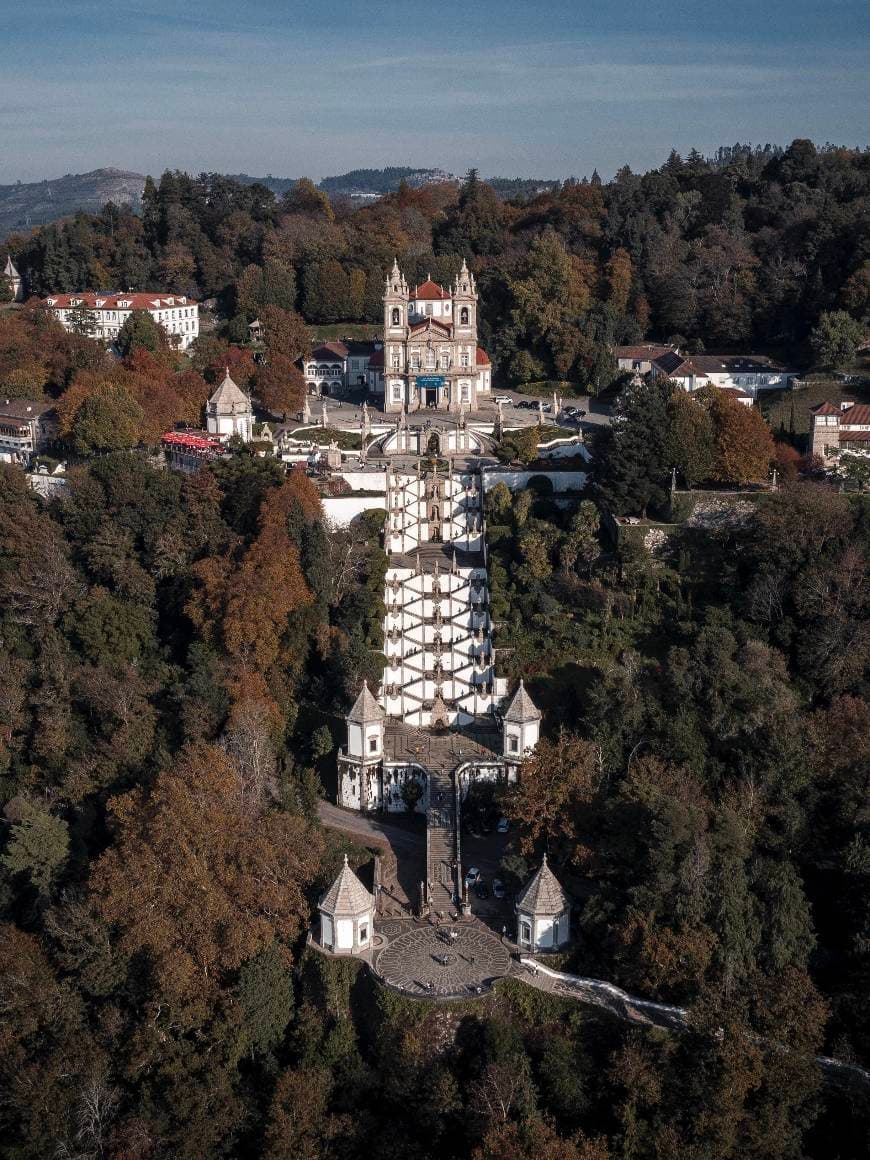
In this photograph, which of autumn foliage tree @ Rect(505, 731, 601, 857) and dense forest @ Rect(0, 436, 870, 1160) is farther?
autumn foliage tree @ Rect(505, 731, 601, 857)

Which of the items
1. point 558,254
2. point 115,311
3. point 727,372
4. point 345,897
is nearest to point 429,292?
point 558,254

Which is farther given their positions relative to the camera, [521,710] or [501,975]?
[521,710]

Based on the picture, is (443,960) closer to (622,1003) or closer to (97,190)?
(622,1003)

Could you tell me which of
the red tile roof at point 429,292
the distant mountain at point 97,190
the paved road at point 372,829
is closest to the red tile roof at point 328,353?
the red tile roof at point 429,292

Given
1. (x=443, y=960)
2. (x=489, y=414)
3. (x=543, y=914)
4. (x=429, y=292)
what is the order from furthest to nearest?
1. (x=429, y=292)
2. (x=489, y=414)
3. (x=443, y=960)
4. (x=543, y=914)

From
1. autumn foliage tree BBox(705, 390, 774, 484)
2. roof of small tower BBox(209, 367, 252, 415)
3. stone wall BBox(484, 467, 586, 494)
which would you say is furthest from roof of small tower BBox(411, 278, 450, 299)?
autumn foliage tree BBox(705, 390, 774, 484)

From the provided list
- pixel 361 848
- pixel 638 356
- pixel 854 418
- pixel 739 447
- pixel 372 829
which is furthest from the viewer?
pixel 638 356

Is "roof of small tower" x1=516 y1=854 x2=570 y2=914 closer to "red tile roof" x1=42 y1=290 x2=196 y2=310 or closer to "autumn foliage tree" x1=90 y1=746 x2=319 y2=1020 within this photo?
"autumn foliage tree" x1=90 y1=746 x2=319 y2=1020

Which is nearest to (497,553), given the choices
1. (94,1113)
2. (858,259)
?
(94,1113)
